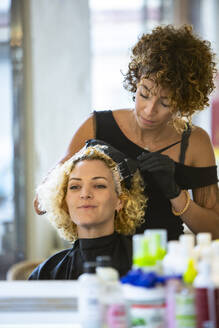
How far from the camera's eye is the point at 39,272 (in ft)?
7.14

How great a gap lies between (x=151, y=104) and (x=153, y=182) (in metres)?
0.27

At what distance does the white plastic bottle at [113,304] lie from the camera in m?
1.48

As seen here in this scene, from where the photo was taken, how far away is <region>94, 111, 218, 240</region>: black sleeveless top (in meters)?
2.19

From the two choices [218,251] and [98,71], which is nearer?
[218,251]

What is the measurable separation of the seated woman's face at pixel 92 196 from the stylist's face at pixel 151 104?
0.22 metres

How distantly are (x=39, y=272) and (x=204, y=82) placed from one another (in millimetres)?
838

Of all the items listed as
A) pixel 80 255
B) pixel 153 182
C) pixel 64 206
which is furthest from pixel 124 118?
pixel 80 255

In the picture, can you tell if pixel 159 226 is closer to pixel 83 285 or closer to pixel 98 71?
pixel 83 285

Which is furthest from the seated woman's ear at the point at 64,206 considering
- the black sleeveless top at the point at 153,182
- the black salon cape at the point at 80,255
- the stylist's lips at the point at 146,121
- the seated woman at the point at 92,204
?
the stylist's lips at the point at 146,121

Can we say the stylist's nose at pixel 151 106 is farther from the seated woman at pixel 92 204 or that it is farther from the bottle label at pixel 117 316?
the bottle label at pixel 117 316

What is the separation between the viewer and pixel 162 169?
208 cm

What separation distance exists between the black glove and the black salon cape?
222mm

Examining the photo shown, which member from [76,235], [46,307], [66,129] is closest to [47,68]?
[66,129]

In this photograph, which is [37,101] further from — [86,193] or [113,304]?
[113,304]
